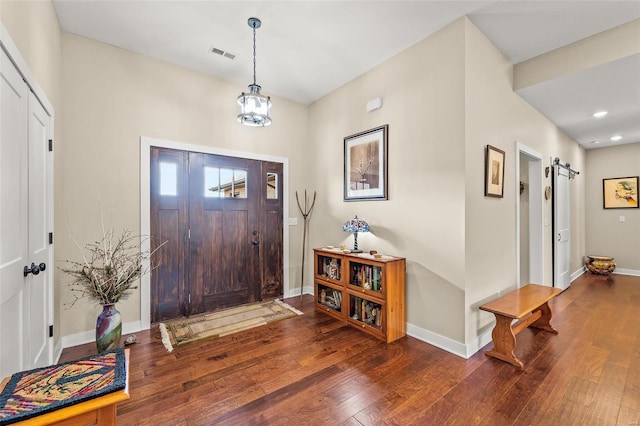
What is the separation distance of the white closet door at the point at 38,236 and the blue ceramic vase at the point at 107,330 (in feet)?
1.09

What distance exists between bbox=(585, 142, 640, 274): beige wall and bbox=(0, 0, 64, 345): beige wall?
908 centimetres

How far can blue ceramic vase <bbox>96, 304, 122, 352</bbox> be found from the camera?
2.37 m

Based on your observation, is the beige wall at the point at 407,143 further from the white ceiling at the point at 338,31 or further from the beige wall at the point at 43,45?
the white ceiling at the point at 338,31

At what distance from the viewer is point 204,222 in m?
3.57

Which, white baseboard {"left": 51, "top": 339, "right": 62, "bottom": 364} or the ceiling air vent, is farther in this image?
the ceiling air vent

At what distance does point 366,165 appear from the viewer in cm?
357

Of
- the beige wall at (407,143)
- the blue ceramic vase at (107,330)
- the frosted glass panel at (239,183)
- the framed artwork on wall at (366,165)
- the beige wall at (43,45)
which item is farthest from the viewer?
the frosted glass panel at (239,183)

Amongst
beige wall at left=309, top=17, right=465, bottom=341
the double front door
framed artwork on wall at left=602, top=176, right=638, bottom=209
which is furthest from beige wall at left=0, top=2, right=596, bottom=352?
framed artwork on wall at left=602, top=176, right=638, bottom=209

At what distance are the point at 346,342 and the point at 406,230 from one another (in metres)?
1.36

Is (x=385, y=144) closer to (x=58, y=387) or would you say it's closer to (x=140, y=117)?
(x=140, y=117)

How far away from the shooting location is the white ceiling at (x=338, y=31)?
8.07ft

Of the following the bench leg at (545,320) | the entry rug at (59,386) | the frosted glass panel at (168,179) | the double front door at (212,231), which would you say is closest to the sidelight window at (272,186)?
the double front door at (212,231)

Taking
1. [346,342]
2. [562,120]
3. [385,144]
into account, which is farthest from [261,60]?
[562,120]

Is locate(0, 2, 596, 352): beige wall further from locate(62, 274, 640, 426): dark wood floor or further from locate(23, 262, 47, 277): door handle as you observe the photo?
locate(23, 262, 47, 277): door handle
